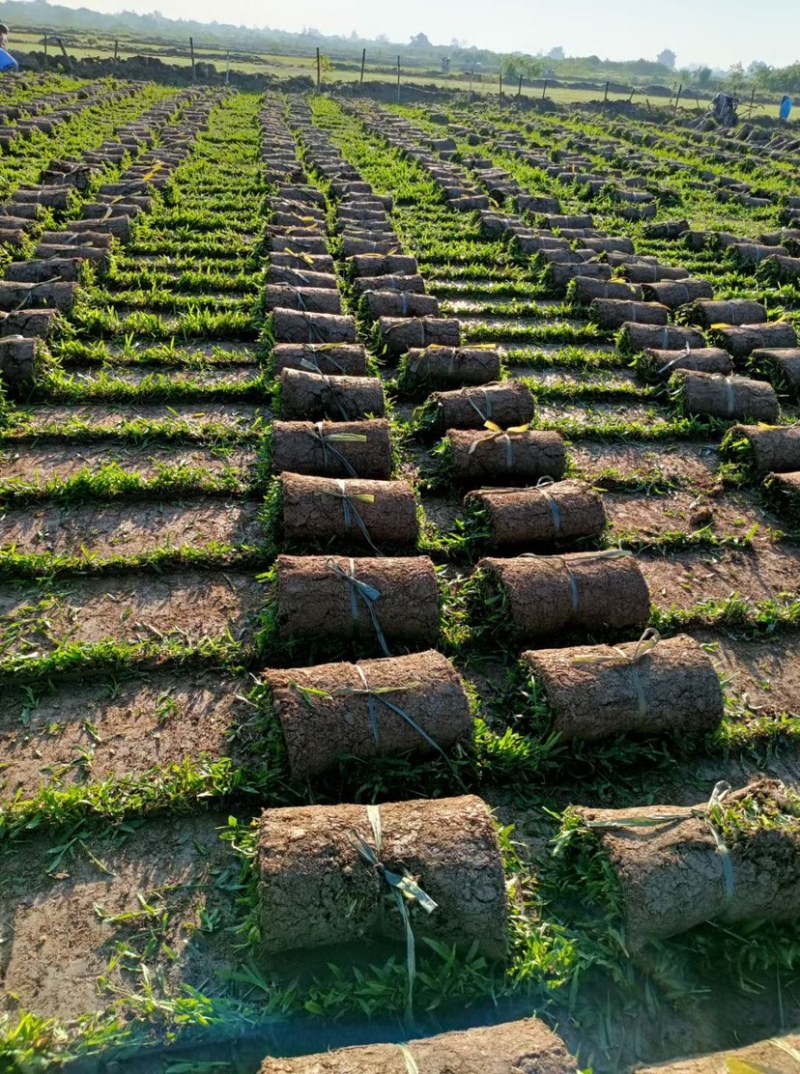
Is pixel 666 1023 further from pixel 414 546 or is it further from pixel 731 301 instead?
pixel 731 301

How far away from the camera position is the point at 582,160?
963 inches

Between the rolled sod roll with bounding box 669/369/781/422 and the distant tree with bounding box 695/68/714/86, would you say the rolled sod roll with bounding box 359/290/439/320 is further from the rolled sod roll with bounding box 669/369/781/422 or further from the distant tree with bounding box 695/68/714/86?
the distant tree with bounding box 695/68/714/86

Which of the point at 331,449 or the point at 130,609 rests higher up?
the point at 331,449

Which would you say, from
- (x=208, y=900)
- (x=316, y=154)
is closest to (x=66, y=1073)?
Result: (x=208, y=900)

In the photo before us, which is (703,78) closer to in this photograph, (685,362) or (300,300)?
(685,362)

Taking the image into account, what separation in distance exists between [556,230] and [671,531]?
10.3 m

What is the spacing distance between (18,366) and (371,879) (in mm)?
6843

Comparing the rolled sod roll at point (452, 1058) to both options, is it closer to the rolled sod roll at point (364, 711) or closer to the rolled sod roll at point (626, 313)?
the rolled sod roll at point (364, 711)

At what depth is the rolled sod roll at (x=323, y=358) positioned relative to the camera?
8.10 metres

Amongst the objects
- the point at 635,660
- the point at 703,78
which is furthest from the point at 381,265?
the point at 703,78

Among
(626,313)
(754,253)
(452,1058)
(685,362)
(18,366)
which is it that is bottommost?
(452,1058)

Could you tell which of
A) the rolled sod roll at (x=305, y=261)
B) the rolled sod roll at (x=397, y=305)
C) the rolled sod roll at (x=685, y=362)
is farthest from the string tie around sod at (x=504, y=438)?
the rolled sod roll at (x=305, y=261)

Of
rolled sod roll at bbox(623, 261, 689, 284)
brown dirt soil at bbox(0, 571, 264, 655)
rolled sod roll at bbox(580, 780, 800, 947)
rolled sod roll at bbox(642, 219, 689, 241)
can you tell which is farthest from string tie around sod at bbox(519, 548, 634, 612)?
rolled sod roll at bbox(642, 219, 689, 241)

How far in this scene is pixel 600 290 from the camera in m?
11.5
